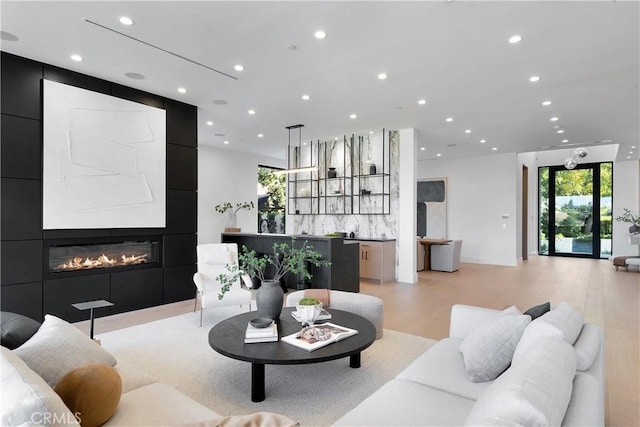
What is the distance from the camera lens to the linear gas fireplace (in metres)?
4.32

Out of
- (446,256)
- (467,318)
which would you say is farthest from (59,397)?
(446,256)

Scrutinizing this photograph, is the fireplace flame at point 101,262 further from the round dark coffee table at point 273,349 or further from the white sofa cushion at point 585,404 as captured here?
the white sofa cushion at point 585,404

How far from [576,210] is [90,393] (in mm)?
14551

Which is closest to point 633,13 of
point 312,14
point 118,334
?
point 312,14

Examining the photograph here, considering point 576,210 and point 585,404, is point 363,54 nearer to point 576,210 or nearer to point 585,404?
point 585,404

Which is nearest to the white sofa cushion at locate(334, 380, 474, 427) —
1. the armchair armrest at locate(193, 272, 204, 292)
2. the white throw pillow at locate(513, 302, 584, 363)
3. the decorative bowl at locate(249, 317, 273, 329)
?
the white throw pillow at locate(513, 302, 584, 363)

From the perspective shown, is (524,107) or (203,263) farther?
(524,107)

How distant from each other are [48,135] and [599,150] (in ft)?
46.7

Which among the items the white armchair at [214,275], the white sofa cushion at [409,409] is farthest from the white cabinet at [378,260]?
the white sofa cushion at [409,409]

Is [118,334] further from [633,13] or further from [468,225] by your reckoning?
[468,225]

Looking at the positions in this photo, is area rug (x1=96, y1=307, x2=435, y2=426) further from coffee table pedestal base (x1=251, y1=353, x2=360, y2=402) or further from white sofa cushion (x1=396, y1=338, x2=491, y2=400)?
white sofa cushion (x1=396, y1=338, x2=491, y2=400)

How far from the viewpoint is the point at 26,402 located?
1.05 meters

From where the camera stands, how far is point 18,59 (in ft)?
13.2

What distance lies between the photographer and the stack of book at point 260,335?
2539 mm
